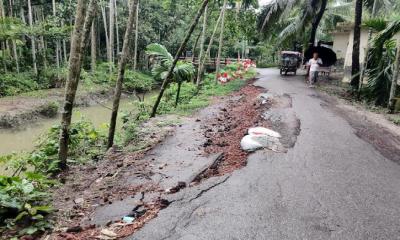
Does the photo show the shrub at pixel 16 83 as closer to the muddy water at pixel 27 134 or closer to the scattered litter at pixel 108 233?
the muddy water at pixel 27 134

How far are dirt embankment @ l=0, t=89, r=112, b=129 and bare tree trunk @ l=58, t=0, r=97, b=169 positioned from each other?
10.0 metres

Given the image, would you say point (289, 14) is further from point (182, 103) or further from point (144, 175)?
point (144, 175)

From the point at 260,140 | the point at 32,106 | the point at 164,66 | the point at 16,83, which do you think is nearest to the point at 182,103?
the point at 164,66

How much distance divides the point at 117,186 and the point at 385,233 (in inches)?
153

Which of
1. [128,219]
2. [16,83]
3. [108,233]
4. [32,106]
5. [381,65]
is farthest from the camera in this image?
[16,83]

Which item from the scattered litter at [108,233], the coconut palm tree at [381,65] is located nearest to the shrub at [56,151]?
the scattered litter at [108,233]

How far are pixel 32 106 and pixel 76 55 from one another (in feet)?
42.1

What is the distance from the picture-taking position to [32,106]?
17719mm

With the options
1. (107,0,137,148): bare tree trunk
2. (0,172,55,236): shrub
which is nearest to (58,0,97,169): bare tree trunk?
(107,0,137,148): bare tree trunk

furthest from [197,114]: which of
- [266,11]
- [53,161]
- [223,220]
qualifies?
[266,11]

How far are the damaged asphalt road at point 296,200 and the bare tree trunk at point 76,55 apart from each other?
272 cm

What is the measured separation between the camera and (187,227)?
4164 millimetres

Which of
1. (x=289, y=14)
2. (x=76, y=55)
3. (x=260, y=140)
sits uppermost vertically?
(x=289, y=14)

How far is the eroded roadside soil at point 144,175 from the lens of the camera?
15.4 feet
